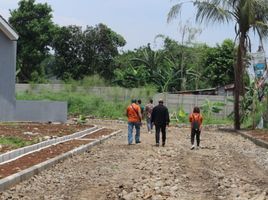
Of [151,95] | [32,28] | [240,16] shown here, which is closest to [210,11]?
[240,16]

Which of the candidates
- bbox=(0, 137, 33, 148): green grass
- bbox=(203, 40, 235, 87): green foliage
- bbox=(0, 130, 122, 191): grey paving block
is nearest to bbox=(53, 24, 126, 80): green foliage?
bbox=(203, 40, 235, 87): green foliage

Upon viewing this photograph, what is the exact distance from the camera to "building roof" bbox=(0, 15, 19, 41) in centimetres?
3150

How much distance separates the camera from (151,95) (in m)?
47.7

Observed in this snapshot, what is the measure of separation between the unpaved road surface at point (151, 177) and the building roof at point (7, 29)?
569 inches

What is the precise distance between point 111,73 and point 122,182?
178 feet

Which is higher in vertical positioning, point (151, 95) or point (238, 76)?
point (238, 76)

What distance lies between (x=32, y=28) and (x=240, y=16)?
30.1 meters

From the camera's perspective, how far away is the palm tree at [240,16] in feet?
106

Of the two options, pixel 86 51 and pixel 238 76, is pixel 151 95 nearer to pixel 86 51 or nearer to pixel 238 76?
pixel 238 76

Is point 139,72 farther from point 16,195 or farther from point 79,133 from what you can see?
point 16,195

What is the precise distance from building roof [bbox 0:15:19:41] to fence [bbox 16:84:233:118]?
56.0 feet

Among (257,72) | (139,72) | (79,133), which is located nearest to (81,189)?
(79,133)

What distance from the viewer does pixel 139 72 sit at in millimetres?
54062

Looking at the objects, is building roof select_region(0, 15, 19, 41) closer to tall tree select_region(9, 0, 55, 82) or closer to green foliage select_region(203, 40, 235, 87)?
tall tree select_region(9, 0, 55, 82)
